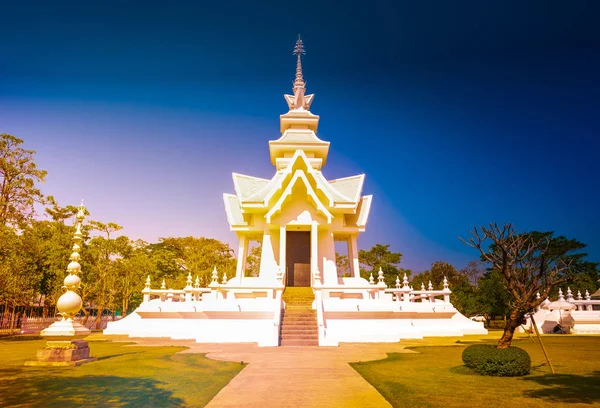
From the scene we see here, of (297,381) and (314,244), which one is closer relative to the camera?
(297,381)

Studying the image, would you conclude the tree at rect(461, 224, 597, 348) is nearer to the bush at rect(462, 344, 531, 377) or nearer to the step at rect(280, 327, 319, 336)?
the bush at rect(462, 344, 531, 377)

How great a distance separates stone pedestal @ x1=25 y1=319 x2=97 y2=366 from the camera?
37.1 ft

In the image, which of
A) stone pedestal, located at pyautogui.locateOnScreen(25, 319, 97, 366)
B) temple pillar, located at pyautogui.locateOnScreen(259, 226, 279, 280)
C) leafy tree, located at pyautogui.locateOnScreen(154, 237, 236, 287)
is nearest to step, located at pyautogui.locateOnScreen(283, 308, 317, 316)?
temple pillar, located at pyautogui.locateOnScreen(259, 226, 279, 280)

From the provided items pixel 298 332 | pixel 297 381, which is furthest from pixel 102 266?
pixel 297 381

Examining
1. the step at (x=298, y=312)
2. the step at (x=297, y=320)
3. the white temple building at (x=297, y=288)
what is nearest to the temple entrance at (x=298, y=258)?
the white temple building at (x=297, y=288)

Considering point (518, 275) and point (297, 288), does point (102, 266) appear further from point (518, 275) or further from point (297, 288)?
point (518, 275)

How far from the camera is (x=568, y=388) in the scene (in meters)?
8.42

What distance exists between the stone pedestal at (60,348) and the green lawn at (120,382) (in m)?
0.37

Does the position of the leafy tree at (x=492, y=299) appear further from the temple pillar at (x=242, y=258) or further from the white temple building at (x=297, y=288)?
the temple pillar at (x=242, y=258)

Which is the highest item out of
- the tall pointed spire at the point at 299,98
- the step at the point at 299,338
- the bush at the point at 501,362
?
the tall pointed spire at the point at 299,98

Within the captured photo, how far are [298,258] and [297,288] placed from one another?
3322 millimetres

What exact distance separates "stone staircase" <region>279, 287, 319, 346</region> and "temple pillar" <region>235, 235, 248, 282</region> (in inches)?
178

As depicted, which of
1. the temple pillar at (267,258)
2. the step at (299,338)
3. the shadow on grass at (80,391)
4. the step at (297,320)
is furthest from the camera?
the temple pillar at (267,258)

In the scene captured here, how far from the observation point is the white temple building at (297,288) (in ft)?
60.0
